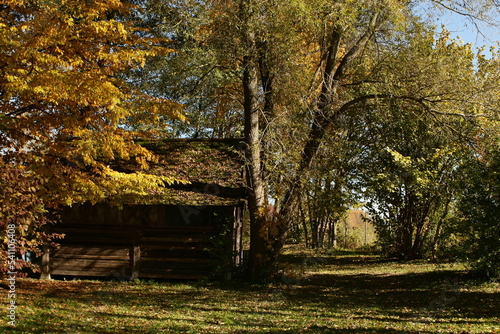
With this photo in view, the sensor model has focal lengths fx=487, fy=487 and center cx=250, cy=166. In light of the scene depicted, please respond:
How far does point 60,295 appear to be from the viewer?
1205 centimetres

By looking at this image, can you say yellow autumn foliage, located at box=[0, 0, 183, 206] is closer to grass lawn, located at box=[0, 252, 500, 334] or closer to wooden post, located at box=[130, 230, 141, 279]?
grass lawn, located at box=[0, 252, 500, 334]

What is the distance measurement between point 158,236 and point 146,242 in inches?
16.1

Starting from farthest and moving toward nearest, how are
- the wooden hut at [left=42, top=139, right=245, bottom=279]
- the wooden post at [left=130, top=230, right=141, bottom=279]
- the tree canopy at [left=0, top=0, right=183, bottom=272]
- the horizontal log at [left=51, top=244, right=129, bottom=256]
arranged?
the horizontal log at [left=51, top=244, right=129, bottom=256], the wooden post at [left=130, top=230, right=141, bottom=279], the wooden hut at [left=42, top=139, right=245, bottom=279], the tree canopy at [left=0, top=0, right=183, bottom=272]

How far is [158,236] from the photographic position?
15.1 metres

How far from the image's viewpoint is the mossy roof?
1388 cm

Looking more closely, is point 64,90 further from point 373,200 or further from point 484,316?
point 373,200

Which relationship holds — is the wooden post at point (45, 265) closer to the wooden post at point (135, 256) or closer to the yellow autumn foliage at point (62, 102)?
the wooden post at point (135, 256)

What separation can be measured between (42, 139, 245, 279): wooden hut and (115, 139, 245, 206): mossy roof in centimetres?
3

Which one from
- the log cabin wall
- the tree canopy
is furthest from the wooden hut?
the tree canopy

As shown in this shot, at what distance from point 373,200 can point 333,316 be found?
11.4 m

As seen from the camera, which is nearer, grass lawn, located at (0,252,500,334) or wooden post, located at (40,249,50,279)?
grass lawn, located at (0,252,500,334)

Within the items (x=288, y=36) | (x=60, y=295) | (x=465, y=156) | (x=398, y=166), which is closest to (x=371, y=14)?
(x=288, y=36)

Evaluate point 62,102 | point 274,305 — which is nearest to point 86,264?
point 62,102

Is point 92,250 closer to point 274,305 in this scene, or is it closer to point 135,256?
point 135,256
